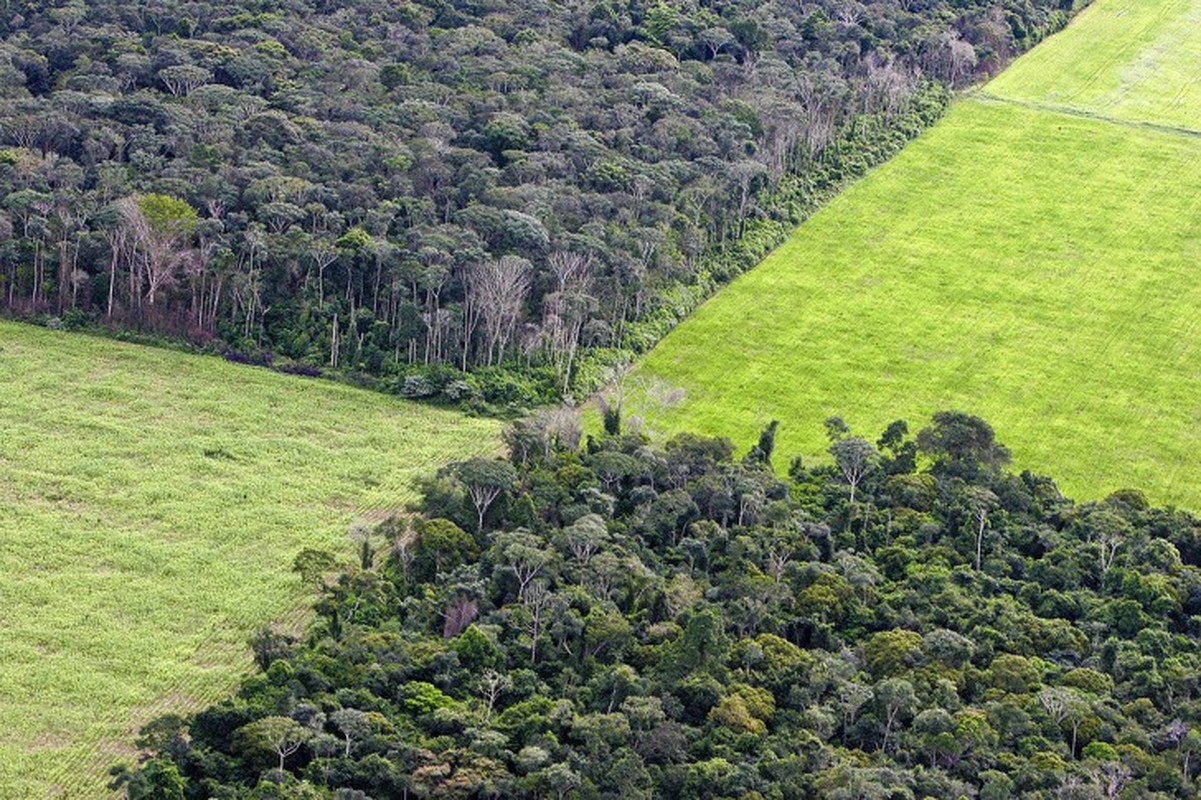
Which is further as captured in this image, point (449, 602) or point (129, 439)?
point (129, 439)

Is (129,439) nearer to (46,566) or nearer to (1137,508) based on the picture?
(46,566)

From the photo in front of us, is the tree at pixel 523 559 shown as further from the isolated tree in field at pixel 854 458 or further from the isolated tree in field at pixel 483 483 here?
the isolated tree in field at pixel 854 458

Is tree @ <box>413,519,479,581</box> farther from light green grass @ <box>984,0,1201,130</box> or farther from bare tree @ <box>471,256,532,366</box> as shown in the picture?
light green grass @ <box>984,0,1201,130</box>

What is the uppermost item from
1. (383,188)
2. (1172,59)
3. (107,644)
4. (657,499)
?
(1172,59)

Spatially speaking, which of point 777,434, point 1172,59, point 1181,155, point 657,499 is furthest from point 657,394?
point 1172,59

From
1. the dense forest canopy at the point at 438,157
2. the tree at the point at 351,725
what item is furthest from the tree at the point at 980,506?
the tree at the point at 351,725

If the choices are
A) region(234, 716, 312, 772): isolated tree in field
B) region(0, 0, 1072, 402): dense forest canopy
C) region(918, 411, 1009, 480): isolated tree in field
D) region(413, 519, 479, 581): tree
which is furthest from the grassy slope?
region(234, 716, 312, 772): isolated tree in field

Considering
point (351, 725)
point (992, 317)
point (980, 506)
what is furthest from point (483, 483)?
point (992, 317)
